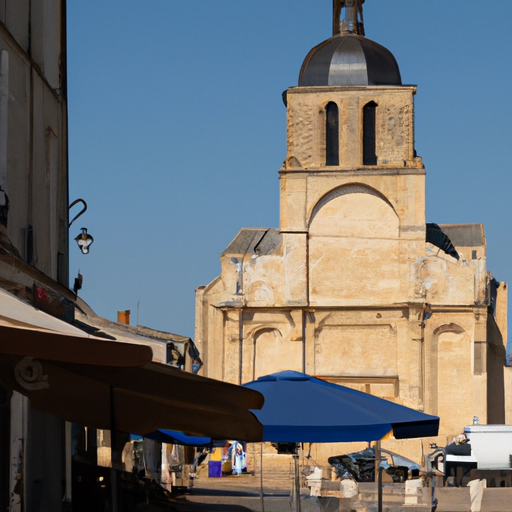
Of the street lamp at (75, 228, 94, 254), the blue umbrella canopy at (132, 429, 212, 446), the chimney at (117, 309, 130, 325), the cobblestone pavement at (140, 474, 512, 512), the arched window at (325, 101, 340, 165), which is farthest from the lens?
the arched window at (325, 101, 340, 165)

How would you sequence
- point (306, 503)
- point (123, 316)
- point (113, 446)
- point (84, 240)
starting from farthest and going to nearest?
1. point (123, 316)
2. point (84, 240)
3. point (306, 503)
4. point (113, 446)

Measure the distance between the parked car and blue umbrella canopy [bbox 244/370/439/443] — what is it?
752 inches

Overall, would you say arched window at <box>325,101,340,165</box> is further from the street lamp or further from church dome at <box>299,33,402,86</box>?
the street lamp

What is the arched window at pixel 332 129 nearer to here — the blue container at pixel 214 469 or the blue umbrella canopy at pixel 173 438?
the blue container at pixel 214 469

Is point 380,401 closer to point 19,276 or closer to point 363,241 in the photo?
point 19,276

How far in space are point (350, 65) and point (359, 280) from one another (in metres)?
7.42

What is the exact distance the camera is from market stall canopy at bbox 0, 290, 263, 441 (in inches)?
215

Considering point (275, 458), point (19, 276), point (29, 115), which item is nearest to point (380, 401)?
point (19, 276)

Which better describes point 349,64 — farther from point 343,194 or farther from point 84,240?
point 84,240

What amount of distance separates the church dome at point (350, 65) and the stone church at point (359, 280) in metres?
0.08

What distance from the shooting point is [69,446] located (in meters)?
14.1

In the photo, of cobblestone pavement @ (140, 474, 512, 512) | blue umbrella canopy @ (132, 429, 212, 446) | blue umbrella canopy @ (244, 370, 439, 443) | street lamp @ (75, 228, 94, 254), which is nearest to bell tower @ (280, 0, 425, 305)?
cobblestone pavement @ (140, 474, 512, 512)

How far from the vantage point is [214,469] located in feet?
112

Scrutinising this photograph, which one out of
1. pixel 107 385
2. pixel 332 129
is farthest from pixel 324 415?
pixel 332 129
